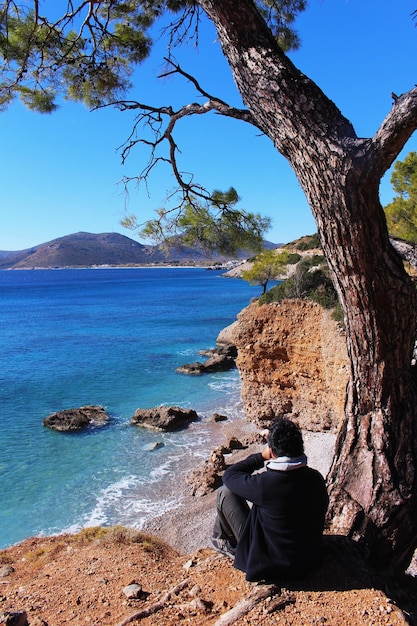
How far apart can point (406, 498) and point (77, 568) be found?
4101 millimetres

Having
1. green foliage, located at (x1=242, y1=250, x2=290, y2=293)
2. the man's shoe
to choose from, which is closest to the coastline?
the man's shoe

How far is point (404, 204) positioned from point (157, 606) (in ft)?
43.7

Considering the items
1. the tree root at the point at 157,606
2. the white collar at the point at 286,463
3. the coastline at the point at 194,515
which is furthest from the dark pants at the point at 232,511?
the coastline at the point at 194,515

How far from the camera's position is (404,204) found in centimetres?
1412

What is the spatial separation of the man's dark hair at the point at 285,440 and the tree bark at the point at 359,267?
72 centimetres

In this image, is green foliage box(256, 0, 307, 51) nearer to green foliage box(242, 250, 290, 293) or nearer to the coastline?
the coastline

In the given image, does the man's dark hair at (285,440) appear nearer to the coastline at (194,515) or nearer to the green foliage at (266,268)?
the coastline at (194,515)

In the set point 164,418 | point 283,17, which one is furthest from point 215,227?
point 164,418

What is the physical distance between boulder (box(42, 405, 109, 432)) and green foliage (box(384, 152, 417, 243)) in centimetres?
1292

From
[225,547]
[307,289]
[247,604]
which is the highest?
[307,289]

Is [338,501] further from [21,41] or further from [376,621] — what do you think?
[21,41]

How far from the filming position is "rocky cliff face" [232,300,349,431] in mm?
13578

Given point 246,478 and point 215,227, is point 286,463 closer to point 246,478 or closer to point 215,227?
point 246,478

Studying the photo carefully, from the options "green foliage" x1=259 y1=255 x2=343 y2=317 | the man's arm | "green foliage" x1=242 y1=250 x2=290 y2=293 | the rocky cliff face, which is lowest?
the rocky cliff face
